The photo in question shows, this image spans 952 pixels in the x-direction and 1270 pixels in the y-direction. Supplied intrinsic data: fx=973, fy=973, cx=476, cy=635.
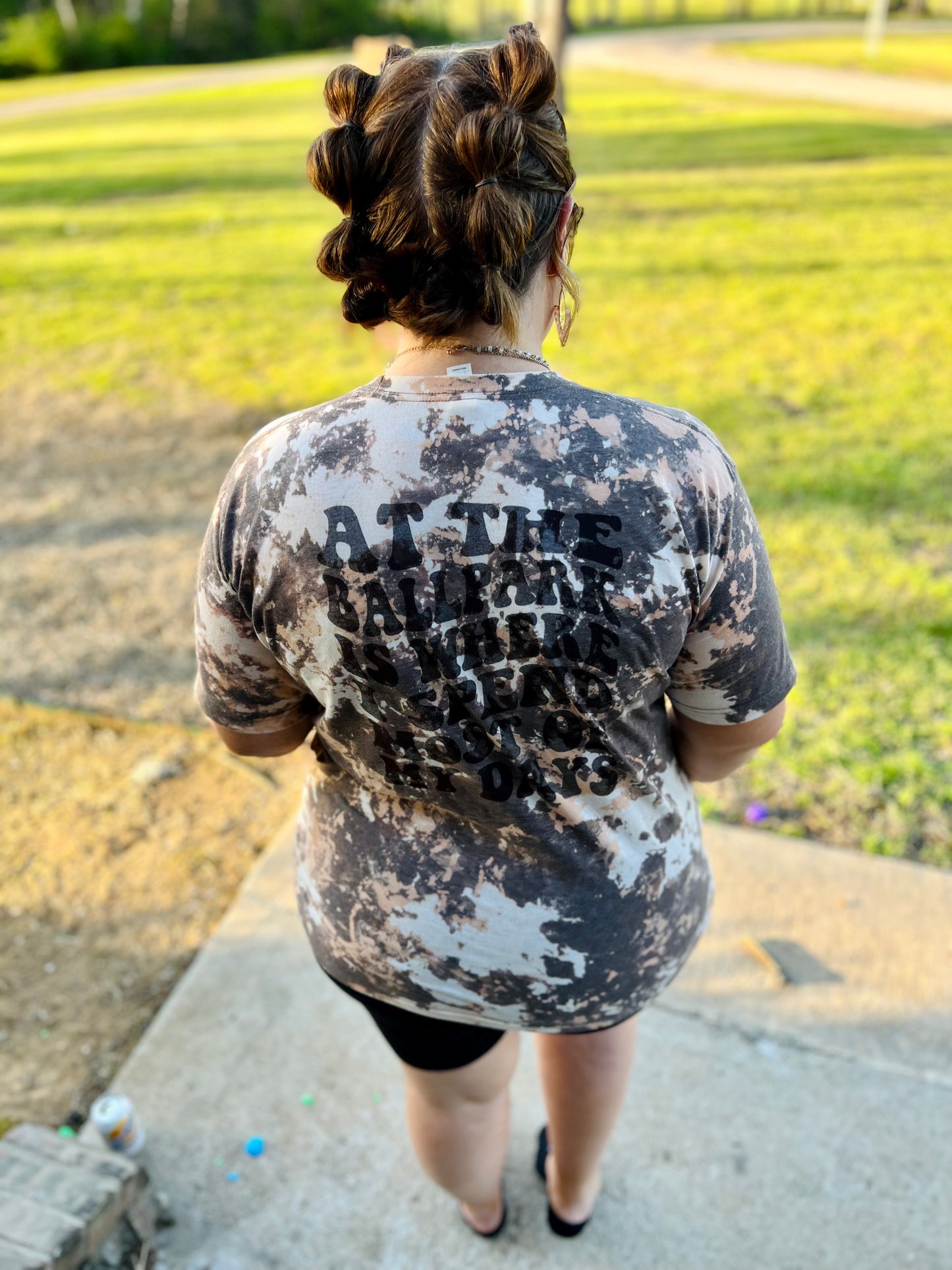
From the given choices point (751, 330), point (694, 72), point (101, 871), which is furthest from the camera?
point (694, 72)

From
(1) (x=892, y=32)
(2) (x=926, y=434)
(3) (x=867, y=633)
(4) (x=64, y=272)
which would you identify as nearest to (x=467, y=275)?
(3) (x=867, y=633)

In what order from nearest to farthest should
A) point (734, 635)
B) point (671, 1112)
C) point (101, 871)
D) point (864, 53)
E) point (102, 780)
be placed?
point (734, 635) < point (671, 1112) < point (101, 871) < point (102, 780) < point (864, 53)

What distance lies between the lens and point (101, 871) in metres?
2.82

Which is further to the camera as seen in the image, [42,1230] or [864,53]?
[864,53]

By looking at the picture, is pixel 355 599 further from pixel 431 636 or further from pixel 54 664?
pixel 54 664

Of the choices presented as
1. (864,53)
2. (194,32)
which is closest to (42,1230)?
(864,53)

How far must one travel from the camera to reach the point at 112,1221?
182 centimetres

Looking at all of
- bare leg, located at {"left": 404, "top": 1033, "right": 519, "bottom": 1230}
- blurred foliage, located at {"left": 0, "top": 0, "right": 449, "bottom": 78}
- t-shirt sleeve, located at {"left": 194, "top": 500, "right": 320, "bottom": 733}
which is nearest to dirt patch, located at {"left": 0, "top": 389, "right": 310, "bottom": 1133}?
bare leg, located at {"left": 404, "top": 1033, "right": 519, "bottom": 1230}

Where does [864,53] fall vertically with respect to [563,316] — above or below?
above

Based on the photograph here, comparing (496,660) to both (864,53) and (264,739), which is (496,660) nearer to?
(264,739)

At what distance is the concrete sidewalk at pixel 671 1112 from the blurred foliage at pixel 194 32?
1193 inches


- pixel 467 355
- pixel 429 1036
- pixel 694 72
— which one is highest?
pixel 694 72

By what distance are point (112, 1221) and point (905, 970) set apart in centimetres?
183

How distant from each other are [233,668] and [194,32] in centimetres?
3400
